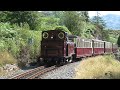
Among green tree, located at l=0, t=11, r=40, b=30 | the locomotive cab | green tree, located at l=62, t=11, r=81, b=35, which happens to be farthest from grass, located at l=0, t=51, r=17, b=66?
green tree, located at l=62, t=11, r=81, b=35

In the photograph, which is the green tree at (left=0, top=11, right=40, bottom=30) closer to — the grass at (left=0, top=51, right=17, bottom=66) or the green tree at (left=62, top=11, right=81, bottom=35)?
the grass at (left=0, top=51, right=17, bottom=66)

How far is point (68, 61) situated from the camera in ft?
90.7

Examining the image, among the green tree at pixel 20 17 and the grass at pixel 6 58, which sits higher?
the green tree at pixel 20 17

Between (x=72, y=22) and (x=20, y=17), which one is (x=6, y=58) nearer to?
(x=20, y=17)

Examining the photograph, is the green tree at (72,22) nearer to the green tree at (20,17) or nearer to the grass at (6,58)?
the green tree at (20,17)

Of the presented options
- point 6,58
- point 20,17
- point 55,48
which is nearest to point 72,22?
point 20,17

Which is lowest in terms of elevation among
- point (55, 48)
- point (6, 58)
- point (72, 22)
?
point (6, 58)

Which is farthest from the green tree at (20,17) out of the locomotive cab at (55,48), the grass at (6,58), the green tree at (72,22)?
the green tree at (72,22)

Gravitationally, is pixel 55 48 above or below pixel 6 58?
above

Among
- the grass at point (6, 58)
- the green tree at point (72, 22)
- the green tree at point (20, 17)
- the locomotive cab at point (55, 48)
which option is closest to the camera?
the grass at point (6, 58)

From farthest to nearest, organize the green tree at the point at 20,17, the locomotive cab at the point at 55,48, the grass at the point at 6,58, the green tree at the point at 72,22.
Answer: the green tree at the point at 72,22 < the green tree at the point at 20,17 < the locomotive cab at the point at 55,48 < the grass at the point at 6,58
